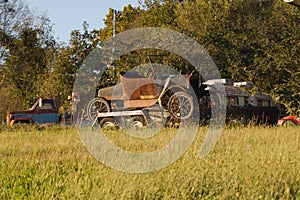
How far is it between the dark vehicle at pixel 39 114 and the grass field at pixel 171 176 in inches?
580

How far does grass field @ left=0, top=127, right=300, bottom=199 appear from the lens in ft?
18.9

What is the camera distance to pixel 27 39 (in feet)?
126

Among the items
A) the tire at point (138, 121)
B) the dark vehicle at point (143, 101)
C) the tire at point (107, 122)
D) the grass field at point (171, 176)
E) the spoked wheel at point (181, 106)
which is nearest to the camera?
the grass field at point (171, 176)

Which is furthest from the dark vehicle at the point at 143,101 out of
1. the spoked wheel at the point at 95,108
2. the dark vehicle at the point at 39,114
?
the dark vehicle at the point at 39,114

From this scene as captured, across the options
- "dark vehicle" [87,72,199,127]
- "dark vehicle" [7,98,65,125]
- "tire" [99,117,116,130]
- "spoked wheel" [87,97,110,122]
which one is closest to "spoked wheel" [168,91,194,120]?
"dark vehicle" [87,72,199,127]

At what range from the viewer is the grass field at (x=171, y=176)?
5758mm

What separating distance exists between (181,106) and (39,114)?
1132cm

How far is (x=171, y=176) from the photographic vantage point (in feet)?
21.0

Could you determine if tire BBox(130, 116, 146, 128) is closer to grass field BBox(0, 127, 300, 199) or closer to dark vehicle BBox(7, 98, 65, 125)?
grass field BBox(0, 127, 300, 199)

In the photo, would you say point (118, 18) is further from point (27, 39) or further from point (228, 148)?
point (228, 148)

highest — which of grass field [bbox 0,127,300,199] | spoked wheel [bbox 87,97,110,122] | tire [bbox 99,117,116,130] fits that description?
spoked wheel [bbox 87,97,110,122]

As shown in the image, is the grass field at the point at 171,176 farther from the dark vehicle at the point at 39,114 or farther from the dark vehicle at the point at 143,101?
the dark vehicle at the point at 39,114

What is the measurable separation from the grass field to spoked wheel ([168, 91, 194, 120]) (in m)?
4.89

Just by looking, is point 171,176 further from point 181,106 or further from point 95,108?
point 95,108
